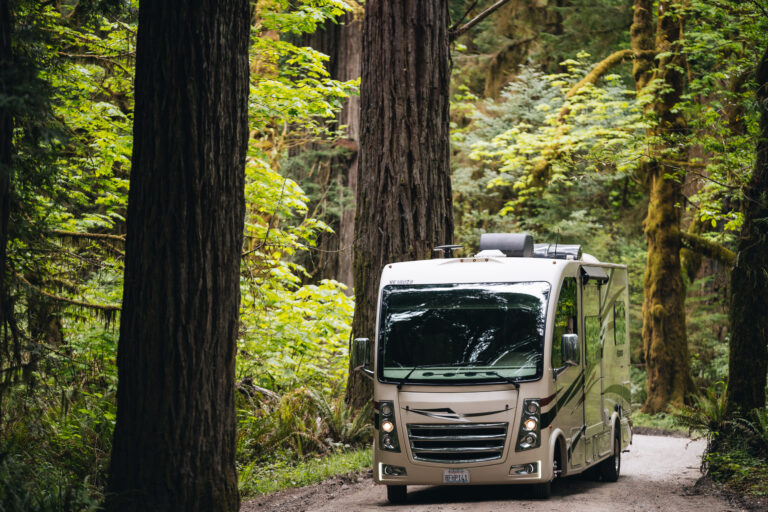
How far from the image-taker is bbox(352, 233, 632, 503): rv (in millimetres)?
9695

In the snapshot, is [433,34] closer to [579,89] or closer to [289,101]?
[289,101]

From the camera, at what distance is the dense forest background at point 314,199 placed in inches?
311

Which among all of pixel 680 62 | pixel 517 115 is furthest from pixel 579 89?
pixel 517 115

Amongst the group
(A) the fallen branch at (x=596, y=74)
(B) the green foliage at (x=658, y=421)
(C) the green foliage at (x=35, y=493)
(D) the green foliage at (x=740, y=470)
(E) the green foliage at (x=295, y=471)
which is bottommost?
(B) the green foliage at (x=658, y=421)

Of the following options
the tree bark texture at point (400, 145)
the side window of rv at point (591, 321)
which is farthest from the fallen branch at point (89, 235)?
the side window of rv at point (591, 321)

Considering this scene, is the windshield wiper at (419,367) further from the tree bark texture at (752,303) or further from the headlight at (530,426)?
the tree bark texture at (752,303)

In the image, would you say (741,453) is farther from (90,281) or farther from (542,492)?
(90,281)

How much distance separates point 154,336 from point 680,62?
2004 centimetres

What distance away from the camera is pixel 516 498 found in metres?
10.0

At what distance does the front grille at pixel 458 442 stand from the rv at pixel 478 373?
11 millimetres

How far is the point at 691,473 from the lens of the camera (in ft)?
47.3

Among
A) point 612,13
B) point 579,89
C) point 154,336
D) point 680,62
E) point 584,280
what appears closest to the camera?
point 154,336

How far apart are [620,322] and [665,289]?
10.7 m

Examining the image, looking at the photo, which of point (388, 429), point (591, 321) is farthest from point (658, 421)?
point (388, 429)
